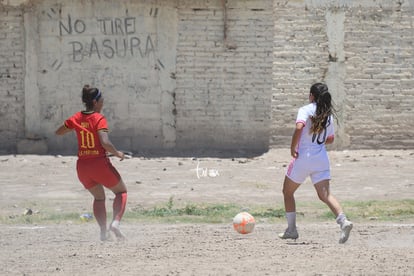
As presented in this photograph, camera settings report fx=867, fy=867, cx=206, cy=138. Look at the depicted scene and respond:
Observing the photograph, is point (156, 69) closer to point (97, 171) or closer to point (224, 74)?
point (224, 74)

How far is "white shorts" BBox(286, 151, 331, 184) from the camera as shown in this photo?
7746mm

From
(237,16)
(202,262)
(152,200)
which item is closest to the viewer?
(202,262)

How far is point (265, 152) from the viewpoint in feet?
51.4

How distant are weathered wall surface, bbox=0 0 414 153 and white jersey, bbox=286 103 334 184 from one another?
7.92m

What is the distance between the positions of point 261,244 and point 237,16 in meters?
8.55

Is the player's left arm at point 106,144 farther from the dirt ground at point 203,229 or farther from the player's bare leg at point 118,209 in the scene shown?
the dirt ground at point 203,229

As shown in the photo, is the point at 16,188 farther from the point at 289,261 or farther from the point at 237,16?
the point at 289,261

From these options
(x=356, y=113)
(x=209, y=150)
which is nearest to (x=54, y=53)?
(x=209, y=150)

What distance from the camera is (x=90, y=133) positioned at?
789 centimetres

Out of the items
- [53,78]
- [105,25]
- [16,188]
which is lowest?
[16,188]

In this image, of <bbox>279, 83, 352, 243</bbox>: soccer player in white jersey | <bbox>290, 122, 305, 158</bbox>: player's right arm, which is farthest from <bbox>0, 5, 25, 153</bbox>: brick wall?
<bbox>290, 122, 305, 158</bbox>: player's right arm

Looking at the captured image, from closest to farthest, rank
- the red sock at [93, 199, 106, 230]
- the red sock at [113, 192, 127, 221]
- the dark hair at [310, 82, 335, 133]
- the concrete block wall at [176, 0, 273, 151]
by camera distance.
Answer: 1. the dark hair at [310, 82, 335, 133]
2. the red sock at [113, 192, 127, 221]
3. the red sock at [93, 199, 106, 230]
4. the concrete block wall at [176, 0, 273, 151]

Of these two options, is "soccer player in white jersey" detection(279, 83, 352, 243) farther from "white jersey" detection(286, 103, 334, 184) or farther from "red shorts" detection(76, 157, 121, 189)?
"red shorts" detection(76, 157, 121, 189)

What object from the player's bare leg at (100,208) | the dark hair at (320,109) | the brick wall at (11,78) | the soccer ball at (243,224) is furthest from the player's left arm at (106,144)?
the brick wall at (11,78)
